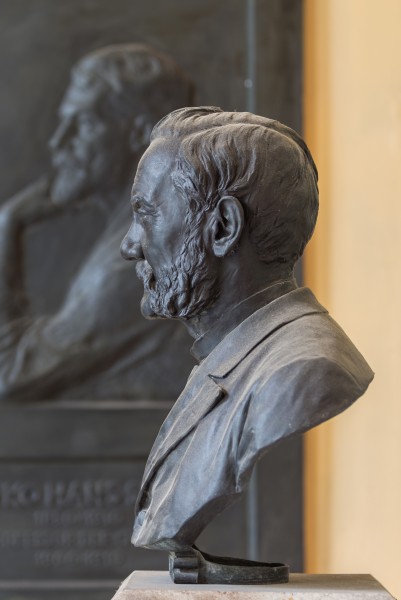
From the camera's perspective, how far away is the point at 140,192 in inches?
101

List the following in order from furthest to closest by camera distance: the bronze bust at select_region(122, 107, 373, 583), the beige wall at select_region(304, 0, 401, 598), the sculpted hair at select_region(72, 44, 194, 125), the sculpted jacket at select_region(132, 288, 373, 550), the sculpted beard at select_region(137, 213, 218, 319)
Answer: the sculpted hair at select_region(72, 44, 194, 125) < the beige wall at select_region(304, 0, 401, 598) < the sculpted beard at select_region(137, 213, 218, 319) < the bronze bust at select_region(122, 107, 373, 583) < the sculpted jacket at select_region(132, 288, 373, 550)

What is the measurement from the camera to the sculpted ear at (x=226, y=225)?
8.04ft

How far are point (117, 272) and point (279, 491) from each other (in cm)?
104

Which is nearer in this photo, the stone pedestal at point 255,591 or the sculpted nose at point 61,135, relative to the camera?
the stone pedestal at point 255,591

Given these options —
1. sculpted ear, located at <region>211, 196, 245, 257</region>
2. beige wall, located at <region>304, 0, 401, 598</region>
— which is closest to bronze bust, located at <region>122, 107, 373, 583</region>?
sculpted ear, located at <region>211, 196, 245, 257</region>

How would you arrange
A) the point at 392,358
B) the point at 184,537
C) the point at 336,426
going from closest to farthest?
1. the point at 184,537
2. the point at 392,358
3. the point at 336,426

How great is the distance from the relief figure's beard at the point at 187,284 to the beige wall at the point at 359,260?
167cm

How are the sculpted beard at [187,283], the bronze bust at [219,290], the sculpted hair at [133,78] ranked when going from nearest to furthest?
1. the bronze bust at [219,290]
2. the sculpted beard at [187,283]
3. the sculpted hair at [133,78]

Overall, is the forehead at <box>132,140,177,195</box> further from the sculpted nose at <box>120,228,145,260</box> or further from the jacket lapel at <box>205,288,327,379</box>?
the jacket lapel at <box>205,288,327,379</box>

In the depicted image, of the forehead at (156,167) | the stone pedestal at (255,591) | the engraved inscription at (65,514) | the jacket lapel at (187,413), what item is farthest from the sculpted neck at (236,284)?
the engraved inscription at (65,514)

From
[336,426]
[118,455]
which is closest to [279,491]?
[336,426]

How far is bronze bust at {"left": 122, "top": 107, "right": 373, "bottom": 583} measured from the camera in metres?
2.38

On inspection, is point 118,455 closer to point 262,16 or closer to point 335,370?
point 262,16

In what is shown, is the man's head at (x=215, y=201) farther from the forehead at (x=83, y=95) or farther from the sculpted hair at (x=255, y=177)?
the forehead at (x=83, y=95)
